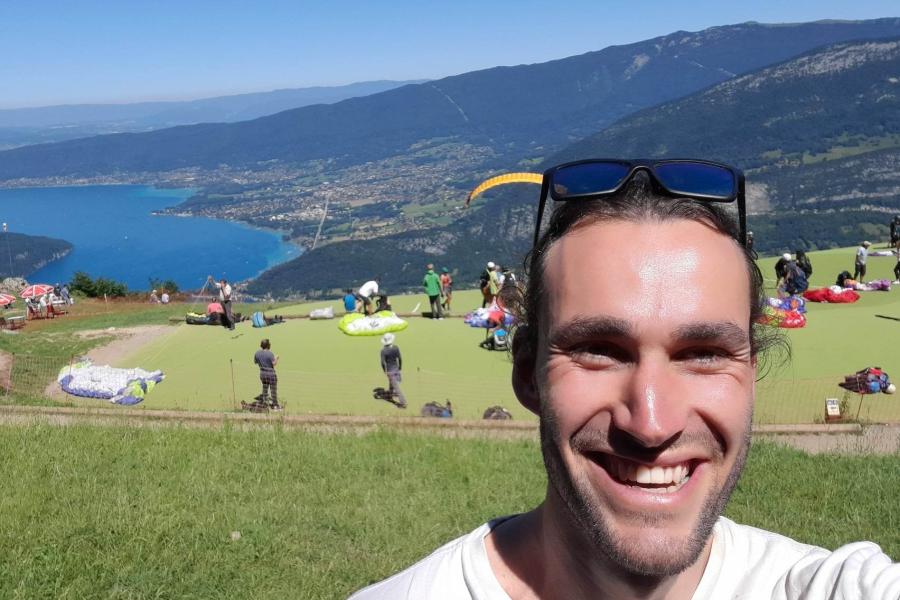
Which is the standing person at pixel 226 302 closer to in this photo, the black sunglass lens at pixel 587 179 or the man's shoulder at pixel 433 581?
the man's shoulder at pixel 433 581

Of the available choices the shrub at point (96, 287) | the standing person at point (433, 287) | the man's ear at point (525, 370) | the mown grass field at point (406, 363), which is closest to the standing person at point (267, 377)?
the mown grass field at point (406, 363)

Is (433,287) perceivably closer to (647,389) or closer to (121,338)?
(121,338)

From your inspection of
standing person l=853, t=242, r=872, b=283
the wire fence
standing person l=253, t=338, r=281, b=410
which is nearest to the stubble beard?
the wire fence

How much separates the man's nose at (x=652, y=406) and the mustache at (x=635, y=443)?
0.05 ft

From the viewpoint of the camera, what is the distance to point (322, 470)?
27.8ft

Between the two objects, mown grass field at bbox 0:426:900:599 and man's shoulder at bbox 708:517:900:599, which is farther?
mown grass field at bbox 0:426:900:599

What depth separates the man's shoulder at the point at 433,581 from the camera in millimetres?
1946

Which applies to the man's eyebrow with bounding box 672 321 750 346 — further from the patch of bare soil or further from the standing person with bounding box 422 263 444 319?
the standing person with bounding box 422 263 444 319

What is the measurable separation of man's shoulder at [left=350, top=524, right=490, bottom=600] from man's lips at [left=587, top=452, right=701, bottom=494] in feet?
1.80

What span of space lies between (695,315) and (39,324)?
28548 millimetres

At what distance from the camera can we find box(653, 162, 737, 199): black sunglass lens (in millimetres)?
1811

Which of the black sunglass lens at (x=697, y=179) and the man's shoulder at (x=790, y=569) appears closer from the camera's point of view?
the man's shoulder at (x=790, y=569)

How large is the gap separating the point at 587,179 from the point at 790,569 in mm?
1013

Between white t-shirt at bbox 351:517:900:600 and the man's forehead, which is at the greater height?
the man's forehead
